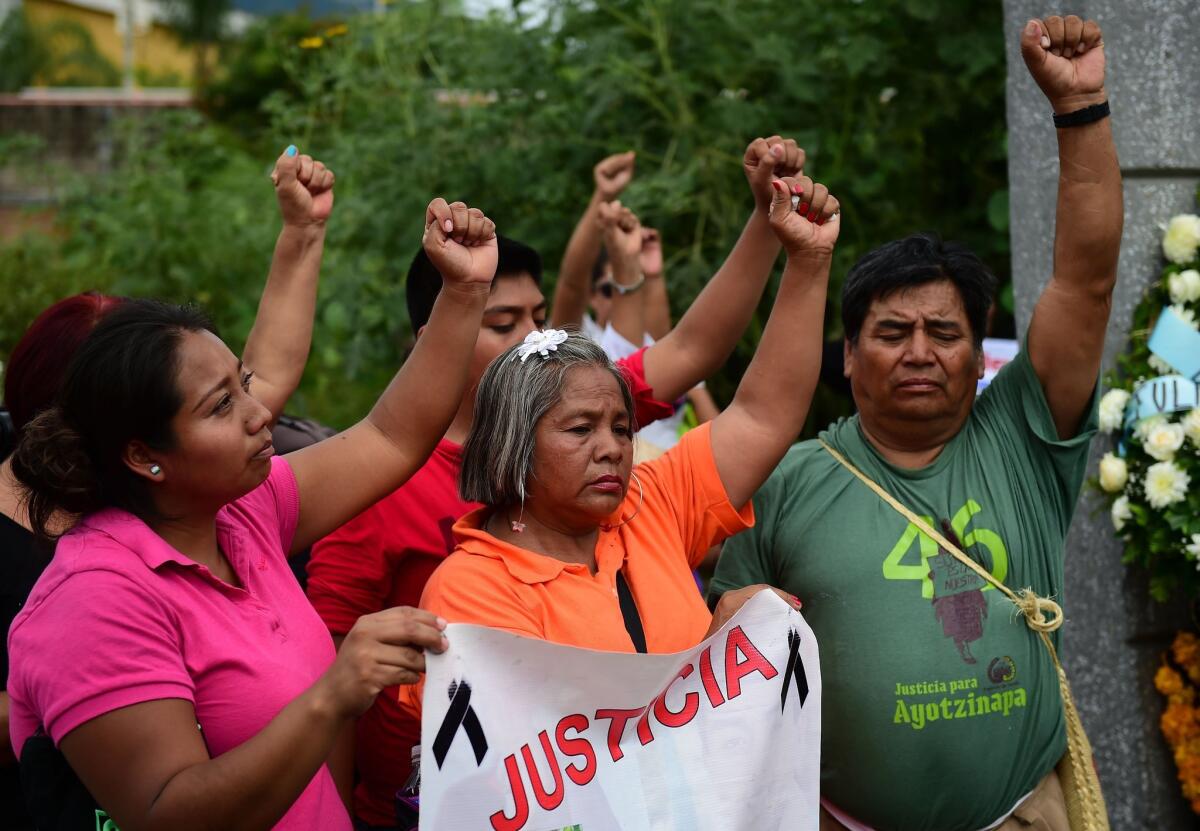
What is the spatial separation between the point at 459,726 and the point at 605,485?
59 cm

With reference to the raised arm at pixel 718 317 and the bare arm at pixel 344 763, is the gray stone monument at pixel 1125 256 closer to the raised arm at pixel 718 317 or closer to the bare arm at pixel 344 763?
the raised arm at pixel 718 317

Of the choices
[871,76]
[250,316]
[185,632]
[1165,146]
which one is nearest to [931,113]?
[871,76]

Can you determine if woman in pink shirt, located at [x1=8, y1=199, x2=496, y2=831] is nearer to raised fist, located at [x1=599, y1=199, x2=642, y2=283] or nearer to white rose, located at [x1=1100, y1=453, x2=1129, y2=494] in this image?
raised fist, located at [x1=599, y1=199, x2=642, y2=283]

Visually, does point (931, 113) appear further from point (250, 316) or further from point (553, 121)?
point (250, 316)

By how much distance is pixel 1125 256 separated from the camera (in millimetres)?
4410

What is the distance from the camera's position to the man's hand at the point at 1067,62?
2951 millimetres

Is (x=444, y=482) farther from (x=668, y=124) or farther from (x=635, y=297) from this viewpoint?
(x=668, y=124)

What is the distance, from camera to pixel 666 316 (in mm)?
4945

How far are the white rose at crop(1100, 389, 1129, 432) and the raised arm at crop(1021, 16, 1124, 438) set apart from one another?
46.0 inches

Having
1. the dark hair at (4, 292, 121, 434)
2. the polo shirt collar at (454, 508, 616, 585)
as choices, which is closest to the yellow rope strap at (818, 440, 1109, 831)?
the polo shirt collar at (454, 508, 616, 585)

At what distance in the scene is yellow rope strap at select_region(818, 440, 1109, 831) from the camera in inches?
120

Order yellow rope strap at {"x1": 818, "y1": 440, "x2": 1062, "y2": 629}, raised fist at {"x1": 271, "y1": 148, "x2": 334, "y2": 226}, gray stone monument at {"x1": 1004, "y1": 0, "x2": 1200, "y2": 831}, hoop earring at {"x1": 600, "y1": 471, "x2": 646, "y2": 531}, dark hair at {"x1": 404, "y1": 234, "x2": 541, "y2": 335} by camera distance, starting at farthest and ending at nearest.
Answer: gray stone monument at {"x1": 1004, "y1": 0, "x2": 1200, "y2": 831} → dark hair at {"x1": 404, "y1": 234, "x2": 541, "y2": 335} → raised fist at {"x1": 271, "y1": 148, "x2": 334, "y2": 226} → yellow rope strap at {"x1": 818, "y1": 440, "x2": 1062, "y2": 629} → hoop earring at {"x1": 600, "y1": 471, "x2": 646, "y2": 531}

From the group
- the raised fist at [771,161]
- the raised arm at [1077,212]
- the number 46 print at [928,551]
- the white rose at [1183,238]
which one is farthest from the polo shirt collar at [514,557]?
the white rose at [1183,238]

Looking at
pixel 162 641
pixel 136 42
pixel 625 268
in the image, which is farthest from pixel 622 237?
pixel 136 42
